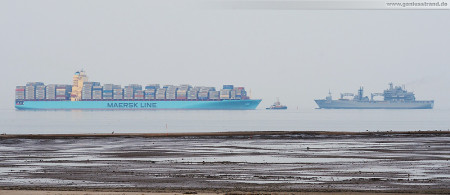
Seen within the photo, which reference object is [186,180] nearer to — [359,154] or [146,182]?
[146,182]

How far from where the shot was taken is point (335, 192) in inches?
626

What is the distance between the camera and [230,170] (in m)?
21.4

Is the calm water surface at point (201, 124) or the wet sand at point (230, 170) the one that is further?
the calm water surface at point (201, 124)

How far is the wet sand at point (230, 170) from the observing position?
673 inches

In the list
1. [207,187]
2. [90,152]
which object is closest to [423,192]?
[207,187]

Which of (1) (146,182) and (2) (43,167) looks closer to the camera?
(1) (146,182)

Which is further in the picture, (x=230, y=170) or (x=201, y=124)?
(x=201, y=124)

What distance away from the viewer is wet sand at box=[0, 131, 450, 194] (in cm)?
1709

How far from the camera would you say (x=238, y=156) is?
27234 mm

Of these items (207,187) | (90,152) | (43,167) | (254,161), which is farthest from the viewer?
(90,152)

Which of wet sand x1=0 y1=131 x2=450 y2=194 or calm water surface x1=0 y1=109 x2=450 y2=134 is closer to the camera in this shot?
wet sand x1=0 y1=131 x2=450 y2=194

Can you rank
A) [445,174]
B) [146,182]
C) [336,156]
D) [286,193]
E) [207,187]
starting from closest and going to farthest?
[286,193], [207,187], [146,182], [445,174], [336,156]

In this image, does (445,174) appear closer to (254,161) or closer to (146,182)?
(254,161)

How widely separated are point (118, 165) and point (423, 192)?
11354mm
